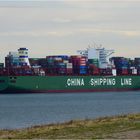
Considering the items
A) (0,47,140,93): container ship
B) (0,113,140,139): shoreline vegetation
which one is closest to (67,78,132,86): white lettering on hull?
(0,47,140,93): container ship

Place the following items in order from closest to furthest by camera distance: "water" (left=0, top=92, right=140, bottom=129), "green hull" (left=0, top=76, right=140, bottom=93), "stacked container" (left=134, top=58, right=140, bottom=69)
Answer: "water" (left=0, top=92, right=140, bottom=129) → "green hull" (left=0, top=76, right=140, bottom=93) → "stacked container" (left=134, top=58, right=140, bottom=69)

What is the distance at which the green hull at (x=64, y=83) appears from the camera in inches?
2937

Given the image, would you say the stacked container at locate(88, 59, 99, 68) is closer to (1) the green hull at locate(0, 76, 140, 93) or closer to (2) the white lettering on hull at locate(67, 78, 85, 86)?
(1) the green hull at locate(0, 76, 140, 93)

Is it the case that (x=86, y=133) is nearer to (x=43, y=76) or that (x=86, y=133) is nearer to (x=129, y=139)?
(x=129, y=139)

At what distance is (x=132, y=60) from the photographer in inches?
3460

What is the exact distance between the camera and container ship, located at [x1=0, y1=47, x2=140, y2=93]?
75.2 m

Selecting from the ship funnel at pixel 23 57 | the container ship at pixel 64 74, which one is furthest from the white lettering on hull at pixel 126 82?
the ship funnel at pixel 23 57

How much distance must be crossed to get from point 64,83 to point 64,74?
53.1 inches

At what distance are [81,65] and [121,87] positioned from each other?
827cm

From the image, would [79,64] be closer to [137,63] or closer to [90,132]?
[137,63]

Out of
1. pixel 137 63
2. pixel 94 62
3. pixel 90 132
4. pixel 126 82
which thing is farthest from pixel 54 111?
pixel 137 63

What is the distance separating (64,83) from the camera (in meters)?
76.9

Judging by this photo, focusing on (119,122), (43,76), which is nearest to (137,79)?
(43,76)

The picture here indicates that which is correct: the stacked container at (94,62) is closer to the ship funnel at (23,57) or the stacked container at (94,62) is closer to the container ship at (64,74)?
the container ship at (64,74)
